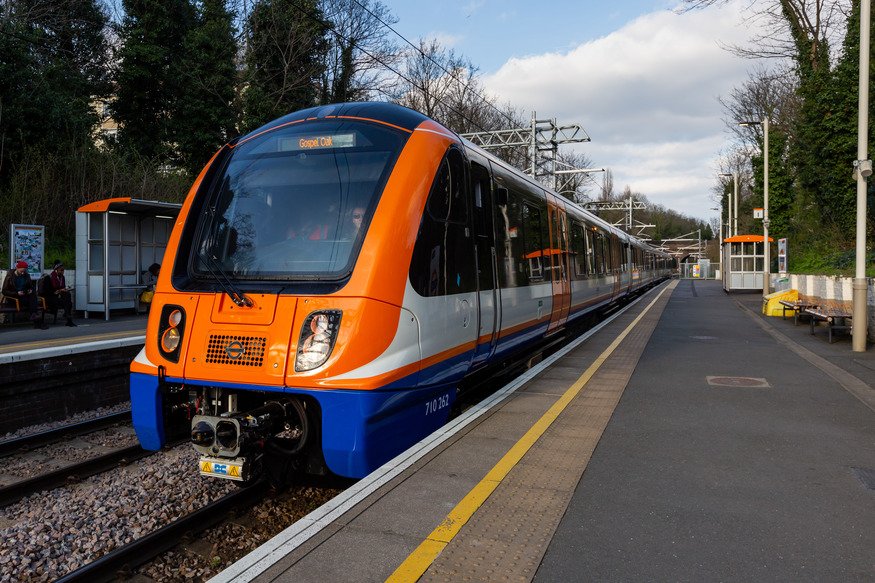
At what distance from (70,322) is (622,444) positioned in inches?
529

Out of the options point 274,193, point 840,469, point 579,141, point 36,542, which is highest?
point 579,141

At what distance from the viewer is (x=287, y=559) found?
316cm

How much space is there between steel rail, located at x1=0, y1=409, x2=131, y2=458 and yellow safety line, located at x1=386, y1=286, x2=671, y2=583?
5091mm

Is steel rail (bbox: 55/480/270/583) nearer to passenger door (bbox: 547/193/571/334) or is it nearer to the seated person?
passenger door (bbox: 547/193/571/334)

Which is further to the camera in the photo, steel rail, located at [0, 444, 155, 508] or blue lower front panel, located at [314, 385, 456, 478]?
steel rail, located at [0, 444, 155, 508]

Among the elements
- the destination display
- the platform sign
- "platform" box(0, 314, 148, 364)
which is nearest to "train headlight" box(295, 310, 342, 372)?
the destination display

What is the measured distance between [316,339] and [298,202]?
1.28 meters

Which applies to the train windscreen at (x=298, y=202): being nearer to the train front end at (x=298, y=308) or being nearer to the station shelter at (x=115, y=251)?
the train front end at (x=298, y=308)

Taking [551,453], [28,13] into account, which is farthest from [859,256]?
[28,13]

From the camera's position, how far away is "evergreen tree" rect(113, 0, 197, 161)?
3088 cm

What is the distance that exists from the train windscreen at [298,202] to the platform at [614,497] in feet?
5.37

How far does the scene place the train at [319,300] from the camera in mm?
4523

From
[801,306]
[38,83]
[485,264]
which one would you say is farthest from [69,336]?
[801,306]

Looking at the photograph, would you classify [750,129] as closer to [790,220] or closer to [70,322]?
[790,220]
